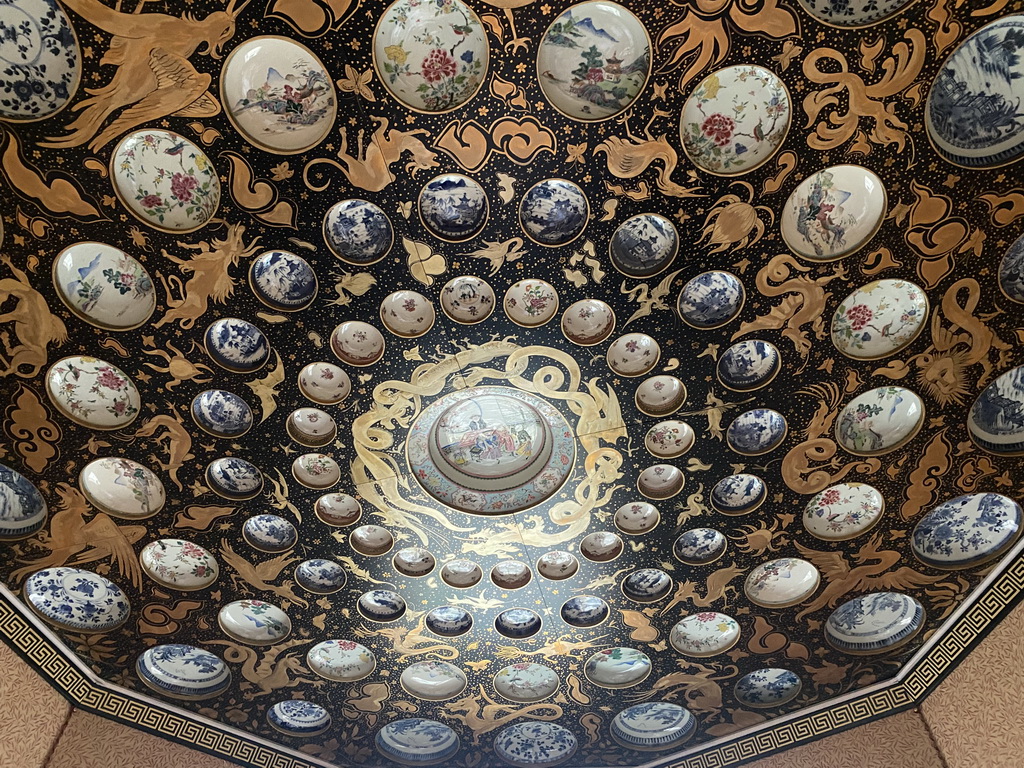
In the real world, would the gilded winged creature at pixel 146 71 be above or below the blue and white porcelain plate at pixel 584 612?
above

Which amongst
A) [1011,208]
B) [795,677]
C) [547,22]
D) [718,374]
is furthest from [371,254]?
[795,677]

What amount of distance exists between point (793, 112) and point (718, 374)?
213 centimetres

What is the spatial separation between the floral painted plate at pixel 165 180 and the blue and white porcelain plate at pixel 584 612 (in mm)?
5124

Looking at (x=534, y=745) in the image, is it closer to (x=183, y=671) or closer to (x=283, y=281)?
(x=183, y=671)

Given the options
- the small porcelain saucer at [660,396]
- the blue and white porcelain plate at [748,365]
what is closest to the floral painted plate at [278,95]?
the small porcelain saucer at [660,396]

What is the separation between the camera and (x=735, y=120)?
5484 millimetres

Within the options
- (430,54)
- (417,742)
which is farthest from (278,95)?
(417,742)

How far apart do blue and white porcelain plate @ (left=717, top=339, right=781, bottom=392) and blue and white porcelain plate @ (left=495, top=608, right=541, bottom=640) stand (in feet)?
10.9

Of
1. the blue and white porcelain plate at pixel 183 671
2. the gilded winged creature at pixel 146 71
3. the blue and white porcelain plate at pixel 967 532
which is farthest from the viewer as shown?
the blue and white porcelain plate at pixel 183 671

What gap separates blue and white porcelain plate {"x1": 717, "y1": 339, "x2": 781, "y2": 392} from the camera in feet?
21.7

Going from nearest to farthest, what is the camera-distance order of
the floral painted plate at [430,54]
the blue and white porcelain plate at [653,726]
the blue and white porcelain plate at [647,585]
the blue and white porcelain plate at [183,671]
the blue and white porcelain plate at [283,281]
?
the floral painted plate at [430,54]
the blue and white porcelain plate at [283,281]
the blue and white porcelain plate at [647,585]
the blue and white porcelain plate at [183,671]
the blue and white porcelain plate at [653,726]

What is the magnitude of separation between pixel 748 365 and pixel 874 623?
3603 millimetres

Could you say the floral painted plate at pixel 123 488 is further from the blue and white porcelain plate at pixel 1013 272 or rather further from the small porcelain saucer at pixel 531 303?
the blue and white porcelain plate at pixel 1013 272

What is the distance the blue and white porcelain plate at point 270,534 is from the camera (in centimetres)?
767
